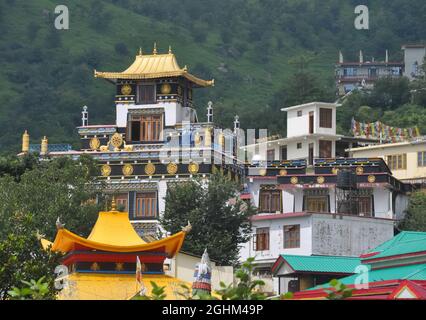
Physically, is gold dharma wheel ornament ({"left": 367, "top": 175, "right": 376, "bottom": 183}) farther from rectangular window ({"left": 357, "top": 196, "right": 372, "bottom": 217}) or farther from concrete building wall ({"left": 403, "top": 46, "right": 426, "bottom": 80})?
concrete building wall ({"left": 403, "top": 46, "right": 426, "bottom": 80})

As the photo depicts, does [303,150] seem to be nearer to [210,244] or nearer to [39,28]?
[210,244]

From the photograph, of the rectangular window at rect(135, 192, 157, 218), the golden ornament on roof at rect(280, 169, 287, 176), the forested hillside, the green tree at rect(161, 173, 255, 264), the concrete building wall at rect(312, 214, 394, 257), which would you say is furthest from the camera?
the forested hillside

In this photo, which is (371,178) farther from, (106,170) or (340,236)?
(106,170)

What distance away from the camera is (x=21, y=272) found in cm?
3812

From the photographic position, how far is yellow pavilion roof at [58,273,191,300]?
146 ft

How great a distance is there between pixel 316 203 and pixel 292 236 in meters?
10.3

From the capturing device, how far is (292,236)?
6588 centimetres

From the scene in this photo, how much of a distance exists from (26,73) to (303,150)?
101 m

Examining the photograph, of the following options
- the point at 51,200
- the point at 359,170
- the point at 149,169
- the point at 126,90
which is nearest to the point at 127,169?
the point at 149,169

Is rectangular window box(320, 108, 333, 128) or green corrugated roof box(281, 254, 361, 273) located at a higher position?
rectangular window box(320, 108, 333, 128)

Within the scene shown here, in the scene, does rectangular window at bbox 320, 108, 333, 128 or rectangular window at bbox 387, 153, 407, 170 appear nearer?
rectangular window at bbox 320, 108, 333, 128

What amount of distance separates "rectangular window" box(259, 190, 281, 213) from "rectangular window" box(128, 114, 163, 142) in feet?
22.8

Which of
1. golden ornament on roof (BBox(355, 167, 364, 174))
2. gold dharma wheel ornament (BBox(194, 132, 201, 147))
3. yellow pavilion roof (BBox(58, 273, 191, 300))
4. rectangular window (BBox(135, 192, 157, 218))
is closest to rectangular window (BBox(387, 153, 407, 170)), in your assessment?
golden ornament on roof (BBox(355, 167, 364, 174))
